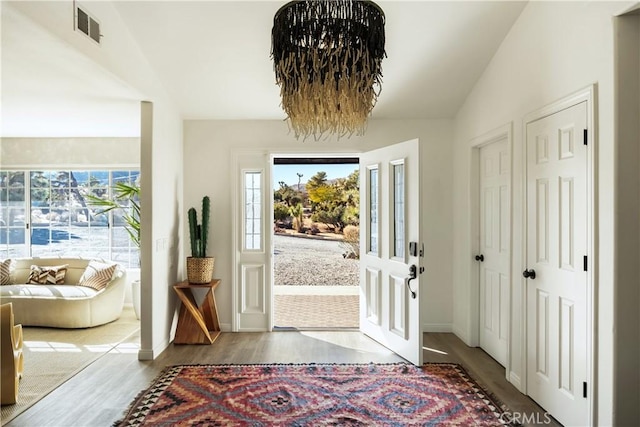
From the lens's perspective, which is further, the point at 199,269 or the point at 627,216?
the point at 199,269

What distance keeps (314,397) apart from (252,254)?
6.06 ft

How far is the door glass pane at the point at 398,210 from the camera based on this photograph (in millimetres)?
3439

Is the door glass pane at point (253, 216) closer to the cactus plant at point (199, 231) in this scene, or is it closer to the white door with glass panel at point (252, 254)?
the white door with glass panel at point (252, 254)

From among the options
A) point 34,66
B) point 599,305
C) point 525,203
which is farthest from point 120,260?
point 599,305

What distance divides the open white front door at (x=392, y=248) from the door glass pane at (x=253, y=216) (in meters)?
1.15

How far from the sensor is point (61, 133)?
500 centimetres

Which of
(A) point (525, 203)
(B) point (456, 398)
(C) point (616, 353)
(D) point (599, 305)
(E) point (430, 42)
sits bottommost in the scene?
(B) point (456, 398)

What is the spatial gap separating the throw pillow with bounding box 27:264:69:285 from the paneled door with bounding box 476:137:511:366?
5.00 metres

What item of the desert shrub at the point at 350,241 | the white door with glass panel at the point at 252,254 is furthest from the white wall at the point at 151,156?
the desert shrub at the point at 350,241

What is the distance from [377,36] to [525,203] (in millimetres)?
1618

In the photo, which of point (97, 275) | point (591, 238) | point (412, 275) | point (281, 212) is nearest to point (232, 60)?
point (412, 275)

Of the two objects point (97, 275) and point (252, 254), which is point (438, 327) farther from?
point (97, 275)

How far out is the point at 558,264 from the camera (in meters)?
2.38

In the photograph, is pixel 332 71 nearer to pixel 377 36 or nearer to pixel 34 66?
pixel 377 36
